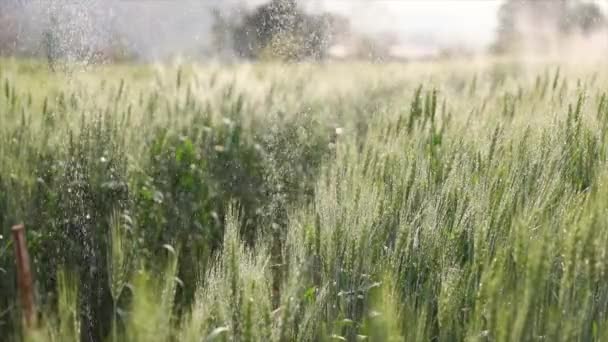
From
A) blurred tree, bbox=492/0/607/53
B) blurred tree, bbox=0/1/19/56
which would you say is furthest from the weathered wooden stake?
blurred tree, bbox=492/0/607/53

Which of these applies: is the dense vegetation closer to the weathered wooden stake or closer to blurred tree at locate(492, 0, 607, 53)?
the weathered wooden stake

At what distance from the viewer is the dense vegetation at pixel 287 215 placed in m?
1.14

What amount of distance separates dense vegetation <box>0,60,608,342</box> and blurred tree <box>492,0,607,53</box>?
1.90 meters

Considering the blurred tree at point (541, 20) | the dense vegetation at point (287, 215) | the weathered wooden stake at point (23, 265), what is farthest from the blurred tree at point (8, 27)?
the blurred tree at point (541, 20)

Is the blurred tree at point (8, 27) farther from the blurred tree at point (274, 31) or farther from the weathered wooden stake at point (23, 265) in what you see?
the weathered wooden stake at point (23, 265)

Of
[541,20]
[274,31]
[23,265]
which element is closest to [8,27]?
[274,31]

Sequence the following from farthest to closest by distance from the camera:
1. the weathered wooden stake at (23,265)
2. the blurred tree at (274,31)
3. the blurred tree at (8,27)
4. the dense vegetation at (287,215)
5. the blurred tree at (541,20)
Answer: the blurred tree at (541,20)
the blurred tree at (274,31)
the blurred tree at (8,27)
the dense vegetation at (287,215)
the weathered wooden stake at (23,265)

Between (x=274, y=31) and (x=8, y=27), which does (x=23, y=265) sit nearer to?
(x=8, y=27)

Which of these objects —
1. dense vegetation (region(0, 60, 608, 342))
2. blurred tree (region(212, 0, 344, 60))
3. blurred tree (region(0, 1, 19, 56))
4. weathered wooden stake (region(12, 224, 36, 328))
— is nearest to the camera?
weathered wooden stake (region(12, 224, 36, 328))

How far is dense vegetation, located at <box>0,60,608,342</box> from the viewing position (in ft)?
3.73

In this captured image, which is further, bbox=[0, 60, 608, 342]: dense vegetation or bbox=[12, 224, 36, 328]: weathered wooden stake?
bbox=[0, 60, 608, 342]: dense vegetation

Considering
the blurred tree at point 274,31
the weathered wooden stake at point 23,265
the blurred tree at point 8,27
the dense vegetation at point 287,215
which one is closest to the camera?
the weathered wooden stake at point 23,265

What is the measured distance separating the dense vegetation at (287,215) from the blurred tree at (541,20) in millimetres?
1901

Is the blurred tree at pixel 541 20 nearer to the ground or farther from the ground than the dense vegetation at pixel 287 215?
farther from the ground
